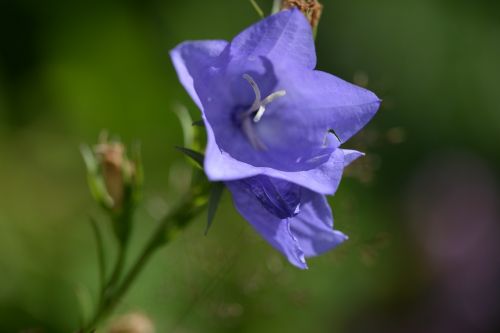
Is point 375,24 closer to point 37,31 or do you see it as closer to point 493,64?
point 493,64

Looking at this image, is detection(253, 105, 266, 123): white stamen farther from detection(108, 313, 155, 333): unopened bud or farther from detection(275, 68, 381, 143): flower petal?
detection(108, 313, 155, 333): unopened bud

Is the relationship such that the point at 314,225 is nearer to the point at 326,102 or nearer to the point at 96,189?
the point at 326,102

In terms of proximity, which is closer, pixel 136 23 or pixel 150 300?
pixel 150 300

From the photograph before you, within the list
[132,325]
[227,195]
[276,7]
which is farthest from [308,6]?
Result: [227,195]

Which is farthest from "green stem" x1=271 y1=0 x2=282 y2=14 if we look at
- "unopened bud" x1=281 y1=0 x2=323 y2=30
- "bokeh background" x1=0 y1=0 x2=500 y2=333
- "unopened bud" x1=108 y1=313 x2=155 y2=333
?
"bokeh background" x1=0 y1=0 x2=500 y2=333

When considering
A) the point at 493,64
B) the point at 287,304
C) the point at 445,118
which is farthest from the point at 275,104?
the point at 493,64

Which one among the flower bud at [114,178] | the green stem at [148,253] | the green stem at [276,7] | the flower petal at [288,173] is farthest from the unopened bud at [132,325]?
the green stem at [276,7]
